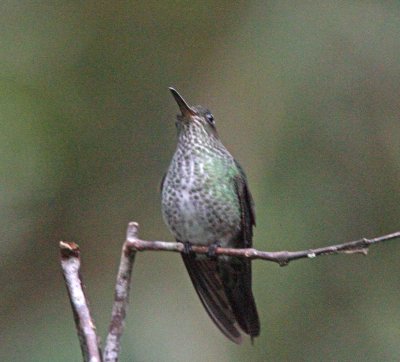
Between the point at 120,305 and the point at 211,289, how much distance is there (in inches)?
55.1

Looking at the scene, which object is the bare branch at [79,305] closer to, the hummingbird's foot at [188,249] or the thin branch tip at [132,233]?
→ the thin branch tip at [132,233]

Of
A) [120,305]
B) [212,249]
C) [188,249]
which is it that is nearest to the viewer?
[120,305]

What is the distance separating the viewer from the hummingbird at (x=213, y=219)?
3852 mm

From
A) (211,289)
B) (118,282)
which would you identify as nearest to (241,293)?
(211,289)

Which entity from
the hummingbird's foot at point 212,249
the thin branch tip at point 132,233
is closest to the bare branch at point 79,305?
the thin branch tip at point 132,233

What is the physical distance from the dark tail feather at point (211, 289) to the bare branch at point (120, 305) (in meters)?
1.13

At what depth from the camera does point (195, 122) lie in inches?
164

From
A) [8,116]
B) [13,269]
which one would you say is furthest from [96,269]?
[8,116]

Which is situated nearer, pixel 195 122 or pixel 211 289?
pixel 211 289

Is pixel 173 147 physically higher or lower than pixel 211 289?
higher

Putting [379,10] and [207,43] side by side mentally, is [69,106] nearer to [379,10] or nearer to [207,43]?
[207,43]

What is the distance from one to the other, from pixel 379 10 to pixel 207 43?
1.03 m

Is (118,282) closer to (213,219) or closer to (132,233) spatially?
(132,233)

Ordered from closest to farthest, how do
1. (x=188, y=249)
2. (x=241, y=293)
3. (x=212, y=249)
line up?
(x=212, y=249)
(x=188, y=249)
(x=241, y=293)
